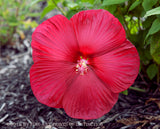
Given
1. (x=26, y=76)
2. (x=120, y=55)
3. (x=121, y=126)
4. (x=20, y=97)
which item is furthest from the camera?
(x=26, y=76)

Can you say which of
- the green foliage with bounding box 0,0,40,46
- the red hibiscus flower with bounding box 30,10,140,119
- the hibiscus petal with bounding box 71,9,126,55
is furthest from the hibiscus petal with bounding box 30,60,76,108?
the green foliage with bounding box 0,0,40,46

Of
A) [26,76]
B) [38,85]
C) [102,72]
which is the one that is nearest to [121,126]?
[102,72]

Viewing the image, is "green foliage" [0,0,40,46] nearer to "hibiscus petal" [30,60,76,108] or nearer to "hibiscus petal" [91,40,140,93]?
Result: "hibiscus petal" [30,60,76,108]

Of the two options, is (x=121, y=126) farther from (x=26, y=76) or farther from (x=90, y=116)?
(x=26, y=76)

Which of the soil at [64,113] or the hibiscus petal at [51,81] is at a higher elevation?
the hibiscus petal at [51,81]

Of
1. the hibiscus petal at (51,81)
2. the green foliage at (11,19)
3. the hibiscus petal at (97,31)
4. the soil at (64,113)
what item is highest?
the green foliage at (11,19)

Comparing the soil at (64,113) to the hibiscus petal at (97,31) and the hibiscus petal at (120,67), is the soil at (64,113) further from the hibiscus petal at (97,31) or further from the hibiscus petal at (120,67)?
the hibiscus petal at (97,31)

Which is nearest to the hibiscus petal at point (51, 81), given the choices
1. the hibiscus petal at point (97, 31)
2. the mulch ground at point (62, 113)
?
the hibiscus petal at point (97, 31)

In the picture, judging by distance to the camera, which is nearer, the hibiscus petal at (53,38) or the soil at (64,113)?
the hibiscus petal at (53,38)
